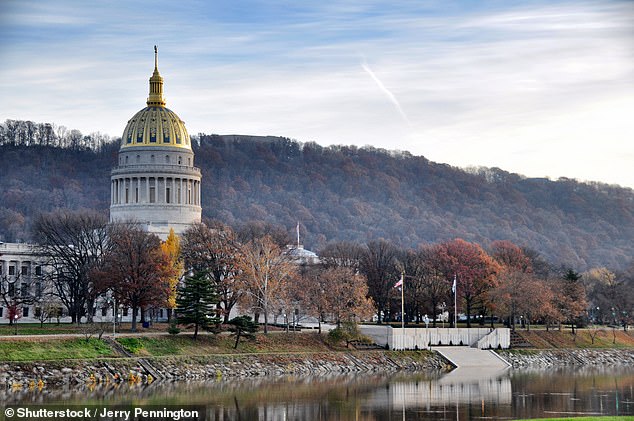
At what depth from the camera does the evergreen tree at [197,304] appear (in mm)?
95188

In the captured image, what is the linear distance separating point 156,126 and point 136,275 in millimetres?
53352

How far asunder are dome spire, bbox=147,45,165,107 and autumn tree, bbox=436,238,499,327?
1792 inches

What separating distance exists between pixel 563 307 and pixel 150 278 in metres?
45.5

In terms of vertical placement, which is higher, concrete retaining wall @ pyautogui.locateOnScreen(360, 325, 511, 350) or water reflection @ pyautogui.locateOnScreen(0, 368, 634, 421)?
concrete retaining wall @ pyautogui.locateOnScreen(360, 325, 511, 350)

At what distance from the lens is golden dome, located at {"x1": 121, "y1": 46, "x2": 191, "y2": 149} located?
15262cm

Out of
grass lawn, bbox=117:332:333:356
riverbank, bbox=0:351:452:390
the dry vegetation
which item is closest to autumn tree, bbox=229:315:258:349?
grass lawn, bbox=117:332:333:356

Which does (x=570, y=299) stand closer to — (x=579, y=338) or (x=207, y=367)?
(x=579, y=338)

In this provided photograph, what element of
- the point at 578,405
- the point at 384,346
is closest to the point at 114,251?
the point at 384,346

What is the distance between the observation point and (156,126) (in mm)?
152500

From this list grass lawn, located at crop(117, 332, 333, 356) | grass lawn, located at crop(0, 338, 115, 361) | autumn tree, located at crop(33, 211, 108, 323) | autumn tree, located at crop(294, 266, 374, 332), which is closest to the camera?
grass lawn, located at crop(0, 338, 115, 361)

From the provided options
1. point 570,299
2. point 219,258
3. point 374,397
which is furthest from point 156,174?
point 374,397

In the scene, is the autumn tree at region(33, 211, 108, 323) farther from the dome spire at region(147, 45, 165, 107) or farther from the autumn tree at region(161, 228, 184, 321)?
the dome spire at region(147, 45, 165, 107)

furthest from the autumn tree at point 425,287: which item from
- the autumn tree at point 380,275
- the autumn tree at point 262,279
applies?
the autumn tree at point 262,279

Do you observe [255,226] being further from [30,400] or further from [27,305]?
[30,400]
